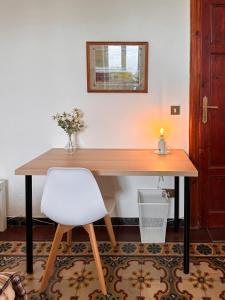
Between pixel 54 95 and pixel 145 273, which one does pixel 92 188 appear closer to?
pixel 145 273

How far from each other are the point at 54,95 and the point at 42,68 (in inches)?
10.4

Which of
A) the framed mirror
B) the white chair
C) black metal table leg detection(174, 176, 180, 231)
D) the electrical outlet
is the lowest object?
black metal table leg detection(174, 176, 180, 231)

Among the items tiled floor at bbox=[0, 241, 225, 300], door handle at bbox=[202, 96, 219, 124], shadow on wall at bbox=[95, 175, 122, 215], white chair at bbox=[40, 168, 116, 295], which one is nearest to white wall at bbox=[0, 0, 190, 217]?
shadow on wall at bbox=[95, 175, 122, 215]

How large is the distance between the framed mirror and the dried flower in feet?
0.83

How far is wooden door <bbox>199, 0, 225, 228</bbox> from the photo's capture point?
2.44m

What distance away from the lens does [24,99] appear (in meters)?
2.61

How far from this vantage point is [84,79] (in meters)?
2.58

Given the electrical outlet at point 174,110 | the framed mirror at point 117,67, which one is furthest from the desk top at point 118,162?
the framed mirror at point 117,67

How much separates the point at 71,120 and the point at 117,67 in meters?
0.63

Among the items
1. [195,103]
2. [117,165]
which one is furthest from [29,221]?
[195,103]

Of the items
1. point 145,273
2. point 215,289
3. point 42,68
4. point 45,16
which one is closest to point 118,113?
point 42,68

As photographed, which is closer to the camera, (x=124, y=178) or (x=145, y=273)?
(x=145, y=273)

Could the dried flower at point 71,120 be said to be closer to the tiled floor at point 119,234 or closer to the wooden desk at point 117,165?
the wooden desk at point 117,165

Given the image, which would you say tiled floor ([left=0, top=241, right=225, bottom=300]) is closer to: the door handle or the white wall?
the white wall
